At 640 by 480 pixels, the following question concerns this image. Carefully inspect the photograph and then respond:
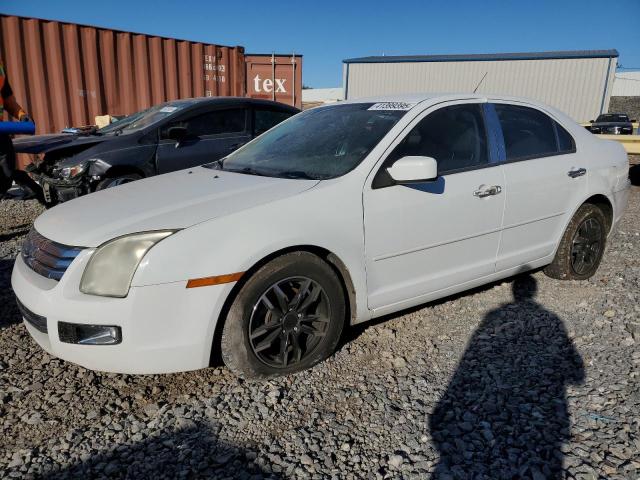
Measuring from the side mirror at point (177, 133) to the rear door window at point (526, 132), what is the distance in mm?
3841

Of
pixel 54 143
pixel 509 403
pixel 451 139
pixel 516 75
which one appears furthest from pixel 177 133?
pixel 516 75

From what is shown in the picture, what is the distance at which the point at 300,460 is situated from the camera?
6.86 ft

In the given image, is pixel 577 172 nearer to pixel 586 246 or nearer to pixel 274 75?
pixel 586 246

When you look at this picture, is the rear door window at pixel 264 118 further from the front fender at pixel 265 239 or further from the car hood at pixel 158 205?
the front fender at pixel 265 239

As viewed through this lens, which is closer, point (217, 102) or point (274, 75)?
point (217, 102)

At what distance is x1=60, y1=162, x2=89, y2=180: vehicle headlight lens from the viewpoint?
5.47 m

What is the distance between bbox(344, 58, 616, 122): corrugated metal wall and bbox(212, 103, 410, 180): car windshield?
2152cm

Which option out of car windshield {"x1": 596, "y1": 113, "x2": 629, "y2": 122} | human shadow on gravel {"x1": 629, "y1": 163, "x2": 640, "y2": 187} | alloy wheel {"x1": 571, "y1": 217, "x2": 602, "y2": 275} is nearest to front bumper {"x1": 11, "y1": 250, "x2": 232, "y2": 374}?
alloy wheel {"x1": 571, "y1": 217, "x2": 602, "y2": 275}

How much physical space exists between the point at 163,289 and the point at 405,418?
128cm

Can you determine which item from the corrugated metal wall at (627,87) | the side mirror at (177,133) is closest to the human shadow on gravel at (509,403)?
the side mirror at (177,133)

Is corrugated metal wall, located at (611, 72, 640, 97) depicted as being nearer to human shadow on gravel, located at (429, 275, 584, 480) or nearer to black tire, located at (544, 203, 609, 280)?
black tire, located at (544, 203, 609, 280)

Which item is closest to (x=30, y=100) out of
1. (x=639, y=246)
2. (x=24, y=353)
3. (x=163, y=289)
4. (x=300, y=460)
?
(x=24, y=353)

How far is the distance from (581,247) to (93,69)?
8562 mm

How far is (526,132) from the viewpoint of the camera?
366 cm
